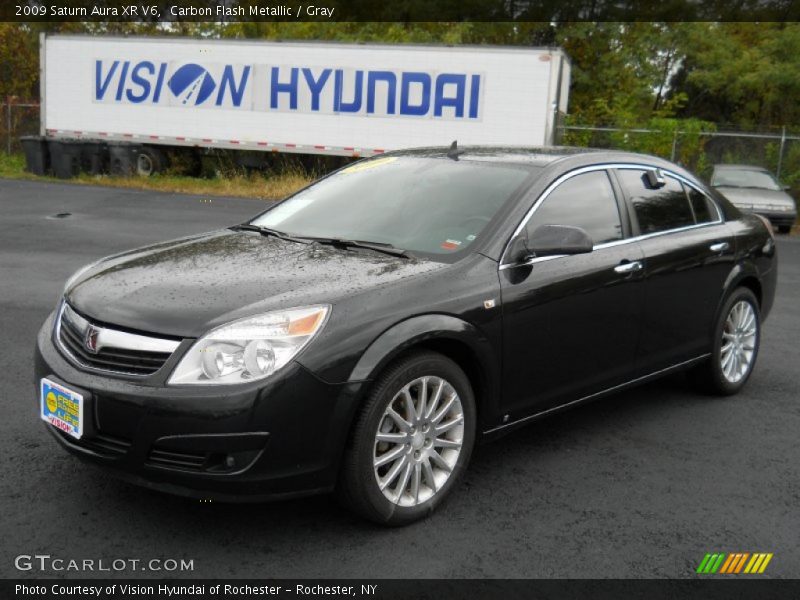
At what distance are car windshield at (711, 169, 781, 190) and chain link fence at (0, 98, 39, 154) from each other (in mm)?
19479

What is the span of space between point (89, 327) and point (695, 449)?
10.5 ft

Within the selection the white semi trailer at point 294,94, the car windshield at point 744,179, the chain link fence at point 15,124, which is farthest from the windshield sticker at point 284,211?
the chain link fence at point 15,124

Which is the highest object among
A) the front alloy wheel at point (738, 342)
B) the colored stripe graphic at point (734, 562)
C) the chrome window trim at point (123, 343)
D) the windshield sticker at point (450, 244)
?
the windshield sticker at point (450, 244)

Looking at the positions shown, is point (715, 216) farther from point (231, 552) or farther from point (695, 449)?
point (231, 552)

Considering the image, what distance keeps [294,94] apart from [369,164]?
58.0 feet

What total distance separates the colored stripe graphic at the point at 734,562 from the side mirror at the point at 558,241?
1443 mm

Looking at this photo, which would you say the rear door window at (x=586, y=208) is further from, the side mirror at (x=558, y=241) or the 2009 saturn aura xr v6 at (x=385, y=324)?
the side mirror at (x=558, y=241)

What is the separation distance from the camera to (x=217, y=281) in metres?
3.85

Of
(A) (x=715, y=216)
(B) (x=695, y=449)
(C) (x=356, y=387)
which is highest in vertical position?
(A) (x=715, y=216)

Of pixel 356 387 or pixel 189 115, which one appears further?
pixel 189 115

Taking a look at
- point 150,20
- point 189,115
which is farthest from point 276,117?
point 150,20

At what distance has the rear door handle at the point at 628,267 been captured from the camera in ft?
15.7

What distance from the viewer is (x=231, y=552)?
354 centimetres

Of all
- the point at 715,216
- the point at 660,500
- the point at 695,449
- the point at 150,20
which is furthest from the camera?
the point at 150,20
